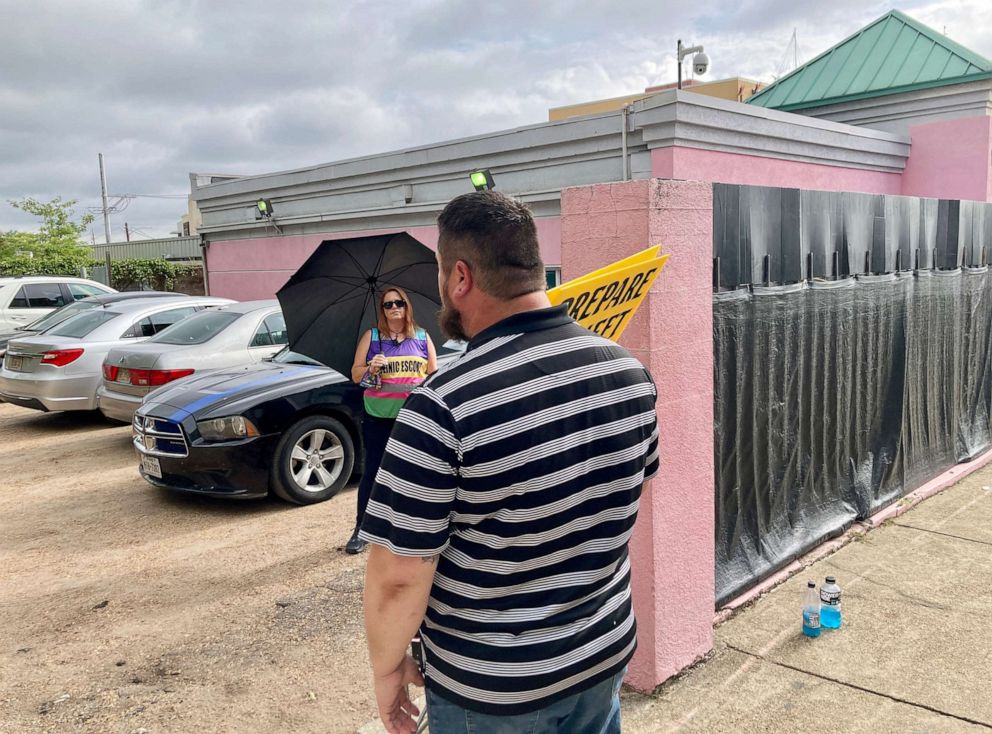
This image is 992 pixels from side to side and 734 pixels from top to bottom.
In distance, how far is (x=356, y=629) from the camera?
14.2ft

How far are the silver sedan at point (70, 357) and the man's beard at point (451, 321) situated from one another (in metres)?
9.17

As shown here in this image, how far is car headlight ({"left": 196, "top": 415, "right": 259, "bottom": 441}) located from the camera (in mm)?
6223

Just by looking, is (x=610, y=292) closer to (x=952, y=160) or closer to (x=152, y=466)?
(x=152, y=466)

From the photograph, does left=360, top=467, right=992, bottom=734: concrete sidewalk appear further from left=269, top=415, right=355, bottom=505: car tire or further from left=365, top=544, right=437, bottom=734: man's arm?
left=269, top=415, right=355, bottom=505: car tire

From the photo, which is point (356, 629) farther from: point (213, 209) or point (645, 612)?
point (213, 209)

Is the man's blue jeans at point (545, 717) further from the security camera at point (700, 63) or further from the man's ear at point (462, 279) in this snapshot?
the security camera at point (700, 63)

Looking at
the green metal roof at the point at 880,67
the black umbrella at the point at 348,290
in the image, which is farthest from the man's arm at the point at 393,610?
the green metal roof at the point at 880,67

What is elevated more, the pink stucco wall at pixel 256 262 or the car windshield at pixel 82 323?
the pink stucco wall at pixel 256 262

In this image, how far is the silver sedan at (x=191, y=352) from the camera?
27.1ft

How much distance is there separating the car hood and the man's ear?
4.77 metres

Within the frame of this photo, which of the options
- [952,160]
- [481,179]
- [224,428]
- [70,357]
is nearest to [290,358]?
[224,428]

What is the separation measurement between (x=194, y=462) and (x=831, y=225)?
15.7 feet

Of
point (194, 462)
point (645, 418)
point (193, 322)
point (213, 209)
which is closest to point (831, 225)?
point (645, 418)

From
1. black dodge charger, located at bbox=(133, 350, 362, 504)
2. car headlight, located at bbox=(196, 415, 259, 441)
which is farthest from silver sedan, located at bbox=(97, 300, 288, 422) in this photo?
car headlight, located at bbox=(196, 415, 259, 441)
